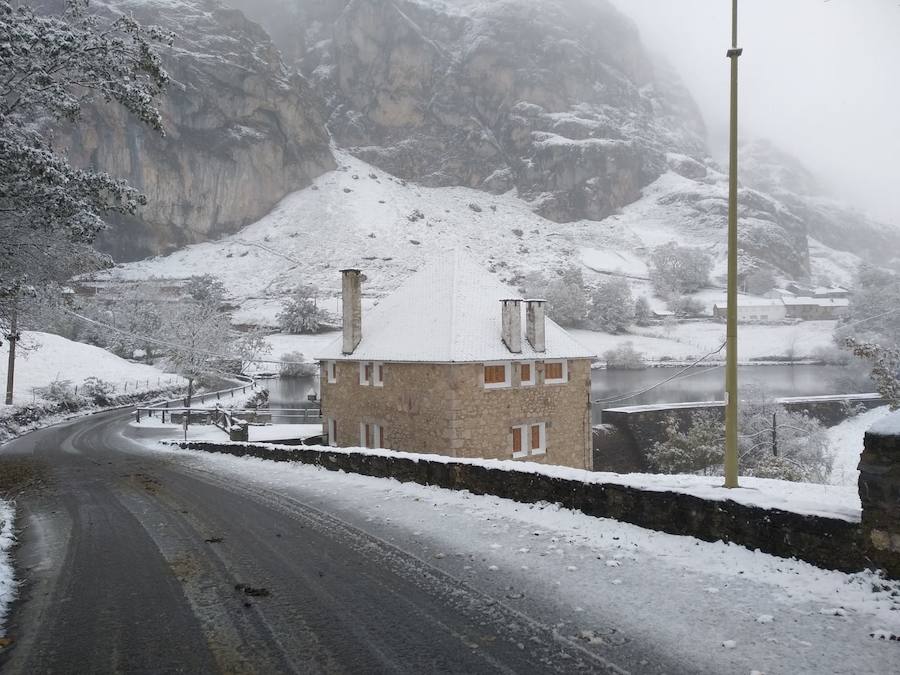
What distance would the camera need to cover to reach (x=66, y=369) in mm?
47375

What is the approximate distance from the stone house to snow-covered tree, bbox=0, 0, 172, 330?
12841 millimetres

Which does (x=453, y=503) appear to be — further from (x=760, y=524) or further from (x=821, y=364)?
(x=821, y=364)

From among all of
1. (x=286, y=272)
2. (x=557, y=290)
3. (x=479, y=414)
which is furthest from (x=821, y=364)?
(x=286, y=272)

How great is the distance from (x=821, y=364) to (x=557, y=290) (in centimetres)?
4091

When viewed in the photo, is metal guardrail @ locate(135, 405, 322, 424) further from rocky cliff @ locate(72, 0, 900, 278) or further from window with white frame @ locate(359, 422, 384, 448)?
rocky cliff @ locate(72, 0, 900, 278)

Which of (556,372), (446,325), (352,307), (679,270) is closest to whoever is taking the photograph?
(446,325)

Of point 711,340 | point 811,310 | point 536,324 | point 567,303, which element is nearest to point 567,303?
point 567,303

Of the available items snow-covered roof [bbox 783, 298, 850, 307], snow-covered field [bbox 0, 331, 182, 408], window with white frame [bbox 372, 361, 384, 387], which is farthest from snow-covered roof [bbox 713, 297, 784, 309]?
snow-covered field [bbox 0, 331, 182, 408]

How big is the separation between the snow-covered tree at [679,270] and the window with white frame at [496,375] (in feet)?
327

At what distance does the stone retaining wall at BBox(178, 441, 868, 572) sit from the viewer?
233 inches

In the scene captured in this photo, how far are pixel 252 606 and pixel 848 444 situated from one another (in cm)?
4494

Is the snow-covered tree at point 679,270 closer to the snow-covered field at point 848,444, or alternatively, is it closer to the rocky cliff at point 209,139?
the snow-covered field at point 848,444

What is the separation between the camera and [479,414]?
2297 cm

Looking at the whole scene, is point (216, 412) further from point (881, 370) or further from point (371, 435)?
point (881, 370)
